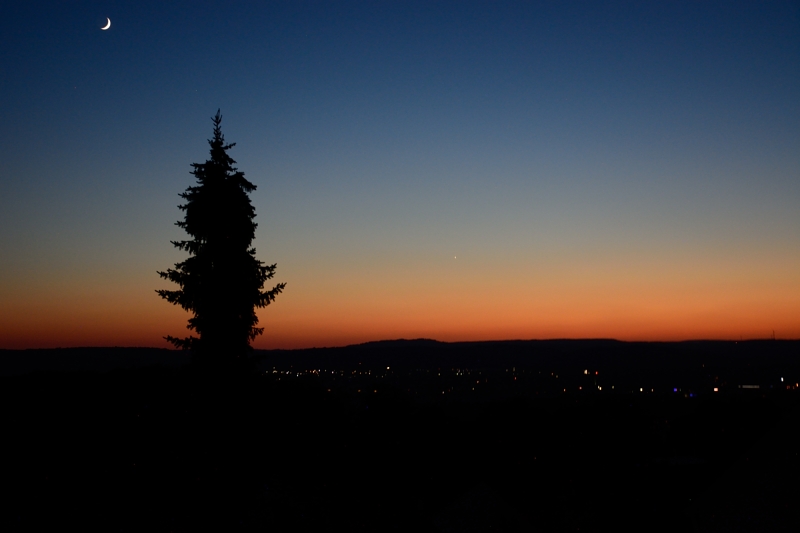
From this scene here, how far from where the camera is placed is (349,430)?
24859 mm

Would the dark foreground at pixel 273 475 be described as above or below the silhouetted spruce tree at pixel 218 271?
below

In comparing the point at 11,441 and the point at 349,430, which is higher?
the point at 11,441

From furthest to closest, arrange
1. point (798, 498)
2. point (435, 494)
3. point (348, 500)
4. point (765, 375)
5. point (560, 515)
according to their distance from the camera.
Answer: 1. point (765, 375)
2. point (435, 494)
3. point (560, 515)
4. point (348, 500)
5. point (798, 498)

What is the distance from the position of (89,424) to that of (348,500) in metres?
7.40

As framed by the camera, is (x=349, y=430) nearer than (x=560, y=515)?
No

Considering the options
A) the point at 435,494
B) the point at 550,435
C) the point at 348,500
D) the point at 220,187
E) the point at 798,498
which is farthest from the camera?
the point at 550,435

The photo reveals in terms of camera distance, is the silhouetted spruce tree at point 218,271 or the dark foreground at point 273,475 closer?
the dark foreground at point 273,475

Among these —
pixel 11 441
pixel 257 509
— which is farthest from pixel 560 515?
pixel 11 441

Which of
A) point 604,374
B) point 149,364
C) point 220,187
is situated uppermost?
point 220,187

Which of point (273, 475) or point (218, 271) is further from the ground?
point (218, 271)

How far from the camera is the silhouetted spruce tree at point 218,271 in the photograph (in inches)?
776

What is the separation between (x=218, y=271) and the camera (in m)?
20.0

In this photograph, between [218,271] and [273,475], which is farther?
[218,271]

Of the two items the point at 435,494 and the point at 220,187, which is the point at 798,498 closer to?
the point at 435,494
